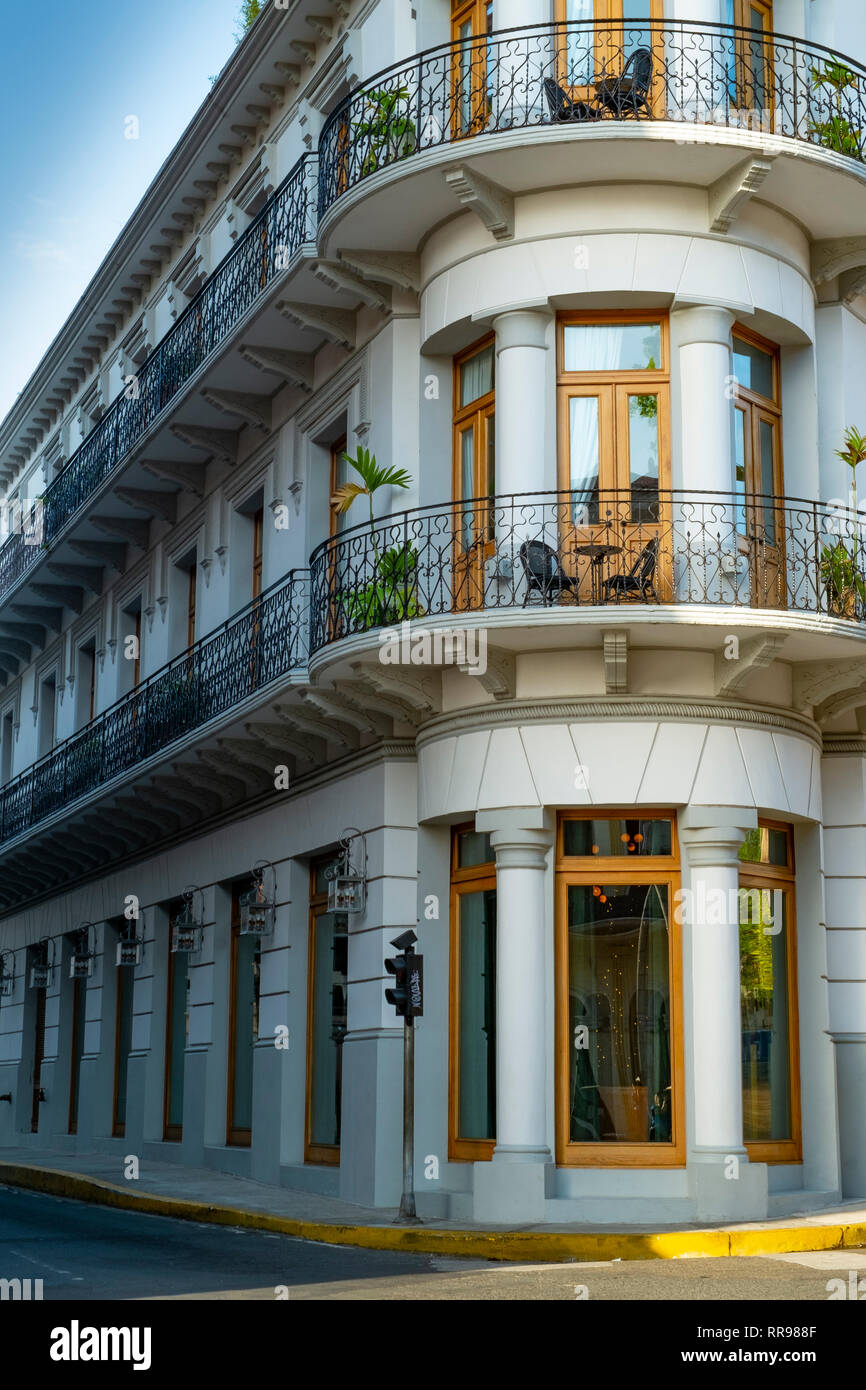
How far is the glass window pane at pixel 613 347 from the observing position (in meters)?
15.8

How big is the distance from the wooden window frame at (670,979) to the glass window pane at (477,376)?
412cm

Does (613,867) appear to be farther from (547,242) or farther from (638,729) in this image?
(547,242)

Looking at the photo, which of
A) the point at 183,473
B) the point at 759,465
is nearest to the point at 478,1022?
the point at 759,465

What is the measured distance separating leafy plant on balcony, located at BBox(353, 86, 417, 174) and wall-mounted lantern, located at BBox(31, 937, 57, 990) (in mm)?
17416

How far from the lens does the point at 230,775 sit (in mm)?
21031

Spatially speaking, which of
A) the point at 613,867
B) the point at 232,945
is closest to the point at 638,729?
the point at 613,867

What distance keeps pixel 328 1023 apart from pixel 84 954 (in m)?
10.1

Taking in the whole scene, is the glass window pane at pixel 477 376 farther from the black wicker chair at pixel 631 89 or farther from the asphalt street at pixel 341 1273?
the asphalt street at pixel 341 1273

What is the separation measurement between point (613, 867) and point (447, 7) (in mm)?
8678

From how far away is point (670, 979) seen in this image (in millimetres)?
15133

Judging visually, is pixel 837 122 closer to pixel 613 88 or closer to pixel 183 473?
pixel 613 88

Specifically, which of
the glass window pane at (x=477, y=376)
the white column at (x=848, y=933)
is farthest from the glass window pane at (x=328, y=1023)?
the glass window pane at (x=477, y=376)

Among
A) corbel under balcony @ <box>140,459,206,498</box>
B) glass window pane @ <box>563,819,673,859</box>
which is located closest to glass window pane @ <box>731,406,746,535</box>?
glass window pane @ <box>563,819,673,859</box>
